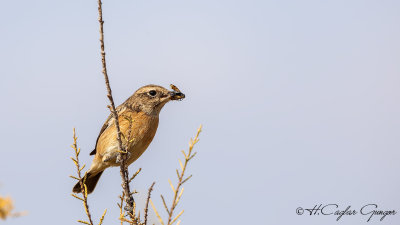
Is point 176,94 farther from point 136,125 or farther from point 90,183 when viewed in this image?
point 90,183

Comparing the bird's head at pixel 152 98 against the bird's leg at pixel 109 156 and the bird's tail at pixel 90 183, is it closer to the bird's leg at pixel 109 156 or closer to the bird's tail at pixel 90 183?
the bird's leg at pixel 109 156

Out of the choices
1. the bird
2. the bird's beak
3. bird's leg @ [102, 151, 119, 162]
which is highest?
the bird's beak

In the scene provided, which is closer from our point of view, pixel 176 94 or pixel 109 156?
pixel 109 156

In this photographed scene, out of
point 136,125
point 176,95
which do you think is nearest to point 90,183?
point 136,125

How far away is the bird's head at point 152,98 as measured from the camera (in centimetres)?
879

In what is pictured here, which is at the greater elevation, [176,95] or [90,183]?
[176,95]

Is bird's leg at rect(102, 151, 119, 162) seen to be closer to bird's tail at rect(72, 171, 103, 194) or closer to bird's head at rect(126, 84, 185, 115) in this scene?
bird's head at rect(126, 84, 185, 115)

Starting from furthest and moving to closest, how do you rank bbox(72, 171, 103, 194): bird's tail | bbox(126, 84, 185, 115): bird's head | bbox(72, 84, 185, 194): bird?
1. bbox(72, 171, 103, 194): bird's tail
2. bbox(126, 84, 185, 115): bird's head
3. bbox(72, 84, 185, 194): bird

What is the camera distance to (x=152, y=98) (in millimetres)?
8906

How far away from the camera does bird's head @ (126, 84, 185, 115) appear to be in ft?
28.8

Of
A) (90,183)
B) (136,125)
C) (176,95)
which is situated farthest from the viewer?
(90,183)

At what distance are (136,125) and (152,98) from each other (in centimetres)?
79

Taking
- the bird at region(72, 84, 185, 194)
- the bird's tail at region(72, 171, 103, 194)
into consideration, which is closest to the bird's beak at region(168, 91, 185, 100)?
the bird at region(72, 84, 185, 194)

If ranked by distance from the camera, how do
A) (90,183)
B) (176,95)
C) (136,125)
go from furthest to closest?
(90,183)
(176,95)
(136,125)
